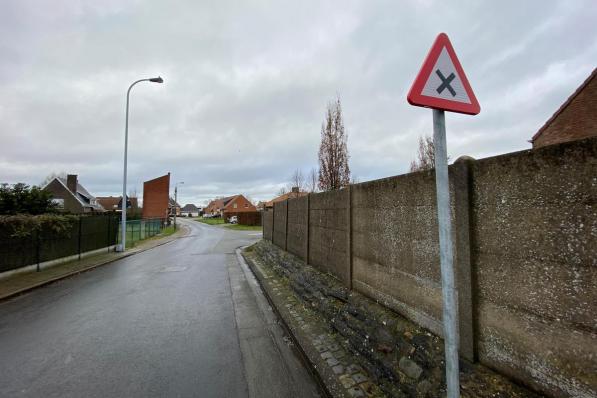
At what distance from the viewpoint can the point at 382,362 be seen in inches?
121

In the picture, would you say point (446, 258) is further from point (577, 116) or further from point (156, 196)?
point (156, 196)

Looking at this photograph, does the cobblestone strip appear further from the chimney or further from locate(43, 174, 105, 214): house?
the chimney

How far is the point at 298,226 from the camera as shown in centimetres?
913

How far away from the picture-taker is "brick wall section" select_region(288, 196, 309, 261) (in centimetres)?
834

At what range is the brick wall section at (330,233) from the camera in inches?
217

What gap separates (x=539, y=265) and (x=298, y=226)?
7239mm

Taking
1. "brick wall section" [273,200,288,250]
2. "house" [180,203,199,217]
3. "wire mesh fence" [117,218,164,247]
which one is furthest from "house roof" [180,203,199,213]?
"brick wall section" [273,200,288,250]

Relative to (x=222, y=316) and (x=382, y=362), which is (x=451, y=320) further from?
(x=222, y=316)

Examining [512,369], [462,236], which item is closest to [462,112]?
[462,236]

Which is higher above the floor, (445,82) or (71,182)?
(71,182)

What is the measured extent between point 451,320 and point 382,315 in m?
2.23

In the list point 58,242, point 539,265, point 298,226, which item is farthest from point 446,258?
point 58,242

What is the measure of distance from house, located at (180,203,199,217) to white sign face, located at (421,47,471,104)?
464 ft

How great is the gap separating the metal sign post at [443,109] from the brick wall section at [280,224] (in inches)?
368
